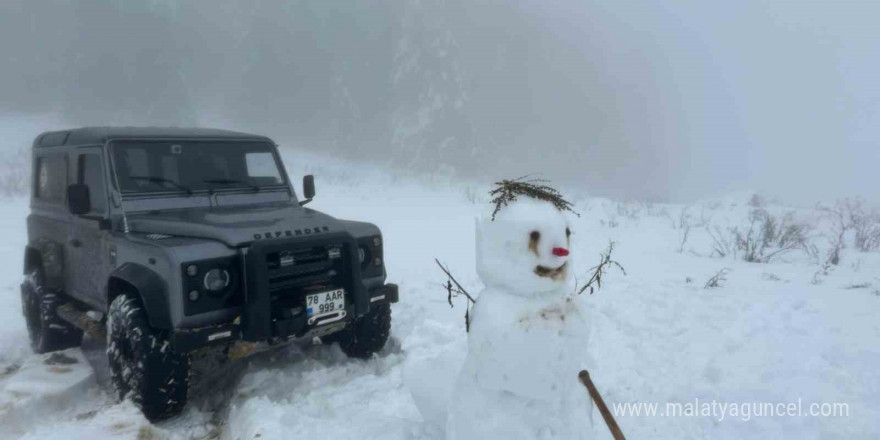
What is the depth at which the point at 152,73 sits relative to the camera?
3466cm

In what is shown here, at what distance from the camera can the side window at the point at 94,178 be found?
4359 mm

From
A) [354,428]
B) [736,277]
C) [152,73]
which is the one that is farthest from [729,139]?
[354,428]

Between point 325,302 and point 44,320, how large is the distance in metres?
3.20

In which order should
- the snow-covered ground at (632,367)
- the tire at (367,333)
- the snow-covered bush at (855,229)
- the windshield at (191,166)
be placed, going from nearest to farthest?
the snow-covered ground at (632,367), the windshield at (191,166), the tire at (367,333), the snow-covered bush at (855,229)

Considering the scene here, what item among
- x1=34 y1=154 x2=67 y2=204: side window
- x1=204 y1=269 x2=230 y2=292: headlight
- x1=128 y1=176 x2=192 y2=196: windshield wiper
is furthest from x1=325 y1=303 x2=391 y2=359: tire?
x1=34 y1=154 x2=67 y2=204: side window

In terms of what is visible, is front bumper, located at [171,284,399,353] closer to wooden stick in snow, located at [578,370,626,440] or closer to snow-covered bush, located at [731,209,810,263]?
wooden stick in snow, located at [578,370,626,440]

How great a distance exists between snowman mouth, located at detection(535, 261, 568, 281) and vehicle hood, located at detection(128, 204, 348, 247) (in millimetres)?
2289

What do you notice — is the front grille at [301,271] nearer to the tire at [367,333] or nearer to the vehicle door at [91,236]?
the tire at [367,333]

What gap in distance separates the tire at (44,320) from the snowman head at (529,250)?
4.92 metres

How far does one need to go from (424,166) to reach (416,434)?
3065 cm

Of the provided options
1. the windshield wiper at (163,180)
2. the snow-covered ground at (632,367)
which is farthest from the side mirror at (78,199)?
the snow-covered ground at (632,367)

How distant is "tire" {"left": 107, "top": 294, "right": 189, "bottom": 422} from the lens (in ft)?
11.5

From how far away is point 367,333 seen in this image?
14.9 ft

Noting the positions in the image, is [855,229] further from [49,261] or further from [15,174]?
[15,174]
